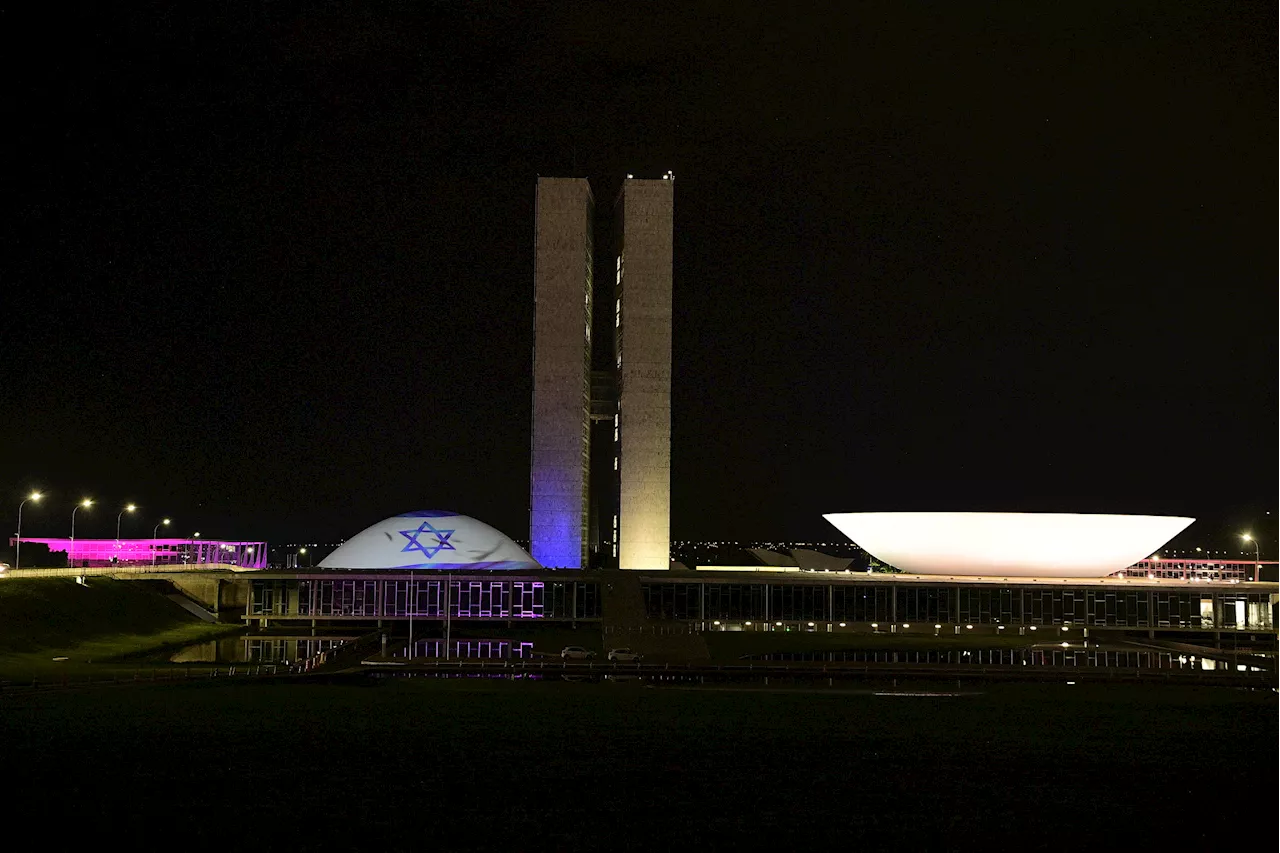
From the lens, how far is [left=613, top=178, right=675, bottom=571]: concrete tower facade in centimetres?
6125

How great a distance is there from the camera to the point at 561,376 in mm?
62562

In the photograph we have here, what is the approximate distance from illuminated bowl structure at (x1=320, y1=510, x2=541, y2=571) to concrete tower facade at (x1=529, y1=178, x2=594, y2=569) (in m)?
5.59

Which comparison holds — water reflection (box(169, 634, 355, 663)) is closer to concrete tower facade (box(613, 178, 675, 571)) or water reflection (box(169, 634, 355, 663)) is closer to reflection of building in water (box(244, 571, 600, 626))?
reflection of building in water (box(244, 571, 600, 626))

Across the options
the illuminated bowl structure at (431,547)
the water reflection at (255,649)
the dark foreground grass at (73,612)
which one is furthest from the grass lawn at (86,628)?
the illuminated bowl structure at (431,547)

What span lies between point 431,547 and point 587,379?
14877 millimetres

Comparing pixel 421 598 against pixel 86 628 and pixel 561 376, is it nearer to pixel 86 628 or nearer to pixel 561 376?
pixel 86 628

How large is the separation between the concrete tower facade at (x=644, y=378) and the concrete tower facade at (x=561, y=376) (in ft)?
6.60

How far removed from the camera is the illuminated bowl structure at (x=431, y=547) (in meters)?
52.8

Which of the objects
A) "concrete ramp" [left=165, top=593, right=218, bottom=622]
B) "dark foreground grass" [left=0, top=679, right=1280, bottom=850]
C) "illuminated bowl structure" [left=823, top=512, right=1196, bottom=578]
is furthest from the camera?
"concrete ramp" [left=165, top=593, right=218, bottom=622]

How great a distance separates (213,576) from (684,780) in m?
39.8

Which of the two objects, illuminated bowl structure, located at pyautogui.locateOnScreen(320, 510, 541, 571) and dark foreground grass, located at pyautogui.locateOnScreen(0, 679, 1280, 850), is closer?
dark foreground grass, located at pyautogui.locateOnScreen(0, 679, 1280, 850)

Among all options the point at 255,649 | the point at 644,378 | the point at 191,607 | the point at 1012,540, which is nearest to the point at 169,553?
the point at 191,607

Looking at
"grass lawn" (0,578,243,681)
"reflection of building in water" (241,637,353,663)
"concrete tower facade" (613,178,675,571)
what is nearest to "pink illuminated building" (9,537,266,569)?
"grass lawn" (0,578,243,681)

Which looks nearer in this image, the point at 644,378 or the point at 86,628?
the point at 86,628
